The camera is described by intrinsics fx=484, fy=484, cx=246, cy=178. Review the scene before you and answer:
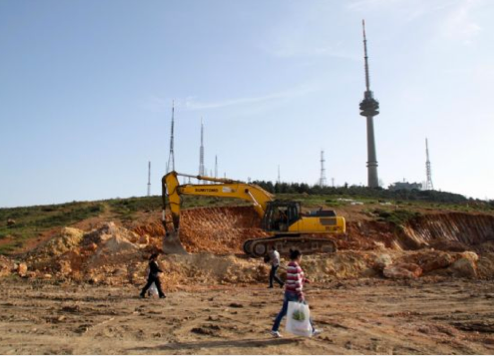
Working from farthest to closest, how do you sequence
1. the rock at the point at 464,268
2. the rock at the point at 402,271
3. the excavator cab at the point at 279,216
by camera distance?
the excavator cab at the point at 279,216 → the rock at the point at 464,268 → the rock at the point at 402,271

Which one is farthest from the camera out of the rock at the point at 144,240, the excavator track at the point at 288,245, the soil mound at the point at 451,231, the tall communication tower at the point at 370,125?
the tall communication tower at the point at 370,125

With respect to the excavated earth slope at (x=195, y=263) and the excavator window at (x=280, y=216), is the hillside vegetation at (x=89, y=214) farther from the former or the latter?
the excavator window at (x=280, y=216)

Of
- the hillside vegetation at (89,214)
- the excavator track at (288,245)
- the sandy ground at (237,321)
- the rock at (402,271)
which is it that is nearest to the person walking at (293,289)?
the sandy ground at (237,321)

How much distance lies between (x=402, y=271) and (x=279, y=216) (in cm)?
538

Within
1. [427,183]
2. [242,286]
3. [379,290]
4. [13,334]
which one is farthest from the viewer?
[427,183]

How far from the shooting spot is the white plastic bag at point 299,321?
25.5ft

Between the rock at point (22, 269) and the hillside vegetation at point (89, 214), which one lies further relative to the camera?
the hillside vegetation at point (89, 214)

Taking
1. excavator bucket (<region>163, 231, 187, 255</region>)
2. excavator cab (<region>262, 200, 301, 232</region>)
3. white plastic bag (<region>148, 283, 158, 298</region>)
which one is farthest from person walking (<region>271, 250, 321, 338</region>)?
excavator cab (<region>262, 200, 301, 232</region>)

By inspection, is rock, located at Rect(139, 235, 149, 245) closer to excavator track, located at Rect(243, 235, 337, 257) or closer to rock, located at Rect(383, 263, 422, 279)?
excavator track, located at Rect(243, 235, 337, 257)

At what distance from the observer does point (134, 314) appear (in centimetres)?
1086

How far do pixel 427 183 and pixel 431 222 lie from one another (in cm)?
5072

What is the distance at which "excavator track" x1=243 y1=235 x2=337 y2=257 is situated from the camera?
20.7m

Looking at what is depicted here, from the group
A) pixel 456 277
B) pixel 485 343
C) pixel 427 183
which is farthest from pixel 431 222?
pixel 427 183

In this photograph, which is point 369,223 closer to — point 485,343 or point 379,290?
point 379,290
